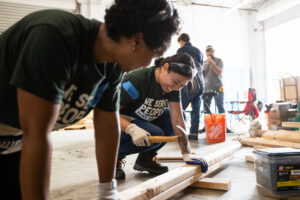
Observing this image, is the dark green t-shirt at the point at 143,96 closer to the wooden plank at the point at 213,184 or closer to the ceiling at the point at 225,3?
the wooden plank at the point at 213,184

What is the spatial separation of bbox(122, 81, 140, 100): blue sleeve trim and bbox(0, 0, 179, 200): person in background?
933 millimetres

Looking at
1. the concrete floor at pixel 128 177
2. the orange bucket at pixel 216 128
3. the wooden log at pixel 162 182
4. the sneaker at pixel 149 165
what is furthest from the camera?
the orange bucket at pixel 216 128

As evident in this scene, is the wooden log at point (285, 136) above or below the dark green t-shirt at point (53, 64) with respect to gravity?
below

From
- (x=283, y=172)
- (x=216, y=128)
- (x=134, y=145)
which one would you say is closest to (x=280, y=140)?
(x=216, y=128)

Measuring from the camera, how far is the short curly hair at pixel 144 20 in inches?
27.1

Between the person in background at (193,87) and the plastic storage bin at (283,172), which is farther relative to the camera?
the person in background at (193,87)

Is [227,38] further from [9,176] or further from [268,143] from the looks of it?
[9,176]

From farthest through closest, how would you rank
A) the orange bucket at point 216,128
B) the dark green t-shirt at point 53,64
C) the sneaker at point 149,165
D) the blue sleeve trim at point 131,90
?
the orange bucket at point 216,128 < the sneaker at point 149,165 < the blue sleeve trim at point 131,90 < the dark green t-shirt at point 53,64

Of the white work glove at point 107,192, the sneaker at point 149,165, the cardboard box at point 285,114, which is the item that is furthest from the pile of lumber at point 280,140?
the white work glove at point 107,192

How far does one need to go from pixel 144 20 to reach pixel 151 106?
4.42ft

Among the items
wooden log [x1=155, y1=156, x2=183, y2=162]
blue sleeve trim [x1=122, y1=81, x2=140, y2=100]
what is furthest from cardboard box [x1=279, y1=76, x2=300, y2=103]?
blue sleeve trim [x1=122, y1=81, x2=140, y2=100]

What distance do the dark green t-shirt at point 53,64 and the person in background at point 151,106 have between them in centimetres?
94

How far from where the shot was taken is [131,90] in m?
1.92

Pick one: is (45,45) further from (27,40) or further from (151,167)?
(151,167)
